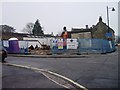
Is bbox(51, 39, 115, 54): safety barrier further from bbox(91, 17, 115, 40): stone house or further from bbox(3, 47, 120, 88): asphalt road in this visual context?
bbox(91, 17, 115, 40): stone house

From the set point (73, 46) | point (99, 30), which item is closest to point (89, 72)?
point (73, 46)

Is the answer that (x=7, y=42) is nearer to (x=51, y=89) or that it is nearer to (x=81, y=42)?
(x=81, y=42)

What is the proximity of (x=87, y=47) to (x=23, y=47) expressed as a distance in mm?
9707

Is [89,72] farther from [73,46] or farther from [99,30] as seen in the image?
[99,30]

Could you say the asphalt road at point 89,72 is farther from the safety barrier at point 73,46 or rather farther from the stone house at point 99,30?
the stone house at point 99,30

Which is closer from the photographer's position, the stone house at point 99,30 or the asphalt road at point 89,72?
the asphalt road at point 89,72

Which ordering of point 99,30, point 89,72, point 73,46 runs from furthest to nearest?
1. point 99,30
2. point 73,46
3. point 89,72

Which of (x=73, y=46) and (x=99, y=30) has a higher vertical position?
(x=99, y=30)

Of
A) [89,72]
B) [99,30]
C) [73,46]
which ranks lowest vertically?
[89,72]

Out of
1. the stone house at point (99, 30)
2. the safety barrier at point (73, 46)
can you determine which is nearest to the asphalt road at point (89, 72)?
the safety barrier at point (73, 46)

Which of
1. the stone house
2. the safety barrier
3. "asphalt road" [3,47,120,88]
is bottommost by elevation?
"asphalt road" [3,47,120,88]

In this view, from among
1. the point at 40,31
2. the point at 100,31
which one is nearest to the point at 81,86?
the point at 100,31

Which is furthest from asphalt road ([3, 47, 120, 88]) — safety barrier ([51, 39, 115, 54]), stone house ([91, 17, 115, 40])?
stone house ([91, 17, 115, 40])

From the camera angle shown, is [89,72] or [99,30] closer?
[89,72]
